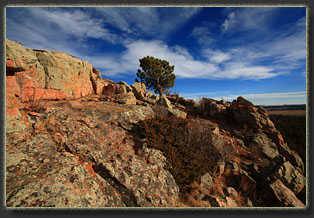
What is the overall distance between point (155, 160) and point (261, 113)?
1555 centimetres

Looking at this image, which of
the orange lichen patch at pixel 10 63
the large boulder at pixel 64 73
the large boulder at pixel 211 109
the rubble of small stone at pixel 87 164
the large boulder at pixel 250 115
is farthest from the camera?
the large boulder at pixel 211 109

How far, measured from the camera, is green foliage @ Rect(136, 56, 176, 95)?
2968cm

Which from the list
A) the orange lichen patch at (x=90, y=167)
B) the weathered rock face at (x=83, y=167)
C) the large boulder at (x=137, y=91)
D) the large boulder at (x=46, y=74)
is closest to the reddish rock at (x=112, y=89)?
the large boulder at (x=46, y=74)

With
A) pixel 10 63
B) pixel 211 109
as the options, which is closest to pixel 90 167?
pixel 10 63

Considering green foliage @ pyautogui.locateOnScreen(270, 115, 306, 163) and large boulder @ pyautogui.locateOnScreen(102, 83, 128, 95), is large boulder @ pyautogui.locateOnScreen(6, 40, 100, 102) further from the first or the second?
green foliage @ pyautogui.locateOnScreen(270, 115, 306, 163)

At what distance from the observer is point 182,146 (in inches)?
248

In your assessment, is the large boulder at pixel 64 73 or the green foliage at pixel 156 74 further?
the green foliage at pixel 156 74

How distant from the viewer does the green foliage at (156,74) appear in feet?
97.4

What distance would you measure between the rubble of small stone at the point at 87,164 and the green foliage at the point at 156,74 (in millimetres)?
22018

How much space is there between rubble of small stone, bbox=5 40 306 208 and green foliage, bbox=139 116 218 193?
0.27 metres

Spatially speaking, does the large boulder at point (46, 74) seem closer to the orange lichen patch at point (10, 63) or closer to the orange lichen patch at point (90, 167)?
the orange lichen patch at point (10, 63)

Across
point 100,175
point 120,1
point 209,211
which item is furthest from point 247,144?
point 120,1

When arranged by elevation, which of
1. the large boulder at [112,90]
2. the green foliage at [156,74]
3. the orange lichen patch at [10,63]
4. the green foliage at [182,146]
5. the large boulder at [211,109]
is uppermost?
the green foliage at [156,74]

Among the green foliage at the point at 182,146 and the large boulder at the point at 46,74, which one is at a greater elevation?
the large boulder at the point at 46,74
